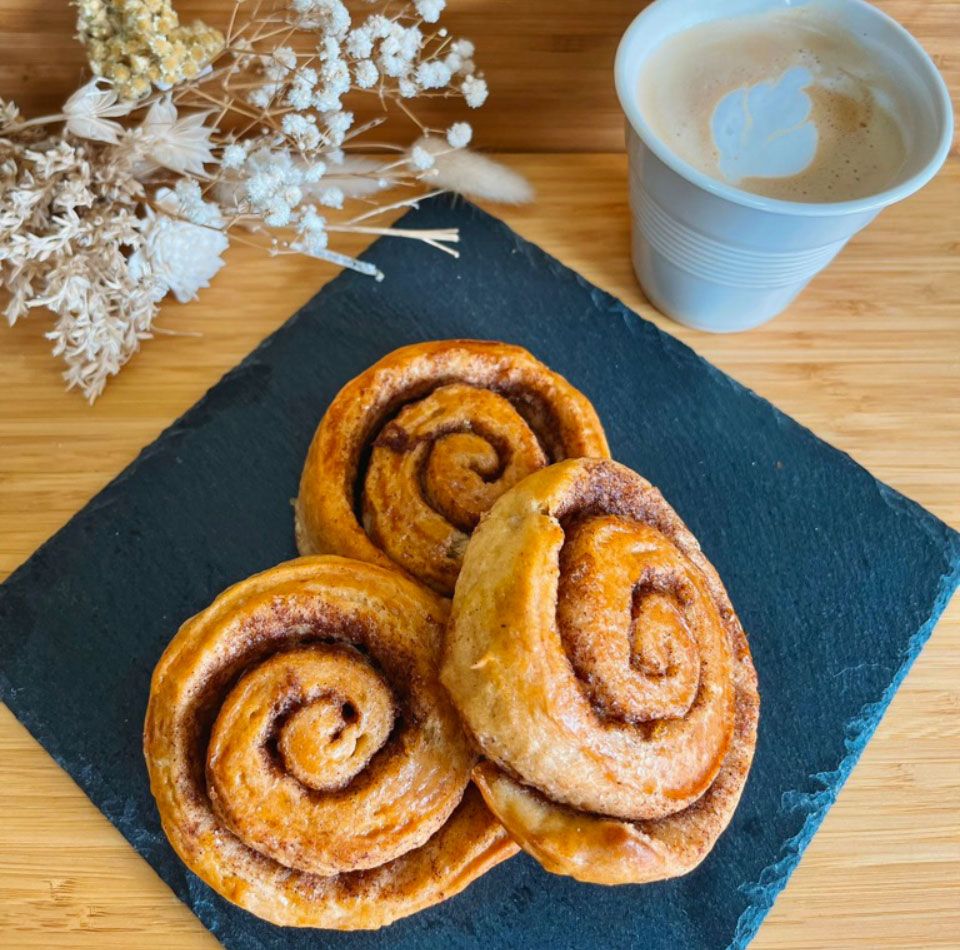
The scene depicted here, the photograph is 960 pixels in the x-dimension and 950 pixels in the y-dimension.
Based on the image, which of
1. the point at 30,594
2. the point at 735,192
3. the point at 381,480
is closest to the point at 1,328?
the point at 30,594

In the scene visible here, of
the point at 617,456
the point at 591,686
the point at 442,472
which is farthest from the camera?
the point at 617,456

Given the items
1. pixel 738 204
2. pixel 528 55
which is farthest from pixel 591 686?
pixel 528 55

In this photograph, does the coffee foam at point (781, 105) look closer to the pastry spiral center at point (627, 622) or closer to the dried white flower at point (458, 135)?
the dried white flower at point (458, 135)

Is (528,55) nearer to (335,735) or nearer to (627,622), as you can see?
(627,622)

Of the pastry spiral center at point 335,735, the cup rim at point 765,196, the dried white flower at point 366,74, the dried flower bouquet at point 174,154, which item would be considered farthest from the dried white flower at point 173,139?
the pastry spiral center at point 335,735

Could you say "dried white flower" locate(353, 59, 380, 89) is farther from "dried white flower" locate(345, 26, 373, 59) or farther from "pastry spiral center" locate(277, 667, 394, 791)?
"pastry spiral center" locate(277, 667, 394, 791)
